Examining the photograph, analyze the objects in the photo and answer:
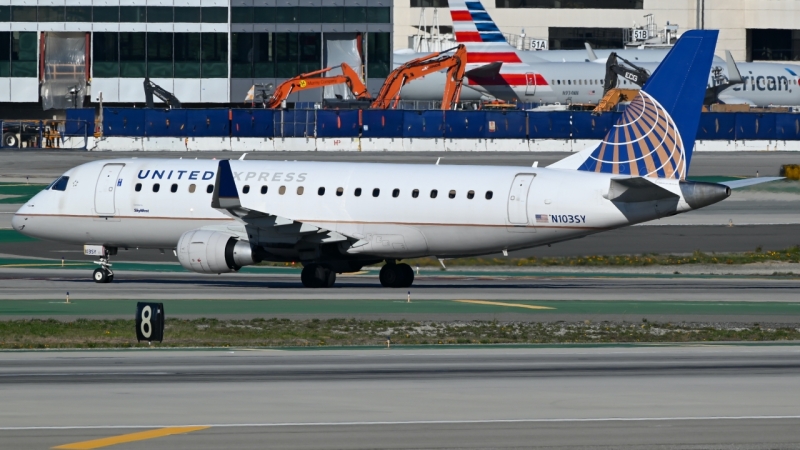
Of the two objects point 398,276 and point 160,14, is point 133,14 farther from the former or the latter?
point 398,276

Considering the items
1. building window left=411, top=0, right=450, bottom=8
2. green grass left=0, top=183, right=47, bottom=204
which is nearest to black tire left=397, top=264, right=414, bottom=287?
green grass left=0, top=183, right=47, bottom=204

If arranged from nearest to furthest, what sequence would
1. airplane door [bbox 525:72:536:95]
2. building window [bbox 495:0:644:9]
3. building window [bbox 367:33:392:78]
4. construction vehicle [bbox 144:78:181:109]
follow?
1. construction vehicle [bbox 144:78:181:109]
2. building window [bbox 367:33:392:78]
3. airplane door [bbox 525:72:536:95]
4. building window [bbox 495:0:644:9]

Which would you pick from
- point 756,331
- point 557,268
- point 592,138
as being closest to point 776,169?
point 592,138

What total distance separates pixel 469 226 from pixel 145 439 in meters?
20.1

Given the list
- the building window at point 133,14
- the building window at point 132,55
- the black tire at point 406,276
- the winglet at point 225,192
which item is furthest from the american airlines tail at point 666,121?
the building window at point 132,55

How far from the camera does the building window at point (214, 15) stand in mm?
98438

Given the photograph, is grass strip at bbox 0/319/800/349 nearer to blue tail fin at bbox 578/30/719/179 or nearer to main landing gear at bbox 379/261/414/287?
blue tail fin at bbox 578/30/719/179

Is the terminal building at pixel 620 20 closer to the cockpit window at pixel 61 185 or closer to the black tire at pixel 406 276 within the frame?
the cockpit window at pixel 61 185

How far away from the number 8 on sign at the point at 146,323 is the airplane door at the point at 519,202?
1234 centimetres

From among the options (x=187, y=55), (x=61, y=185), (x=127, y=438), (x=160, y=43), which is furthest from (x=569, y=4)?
(x=127, y=438)

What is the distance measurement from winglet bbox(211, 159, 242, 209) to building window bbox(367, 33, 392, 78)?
65934 millimetres

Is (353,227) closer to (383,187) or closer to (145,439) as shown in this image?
(383,187)

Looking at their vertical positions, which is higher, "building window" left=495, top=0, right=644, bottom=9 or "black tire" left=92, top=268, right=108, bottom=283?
"building window" left=495, top=0, right=644, bottom=9

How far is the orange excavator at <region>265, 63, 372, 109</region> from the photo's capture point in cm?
9431
